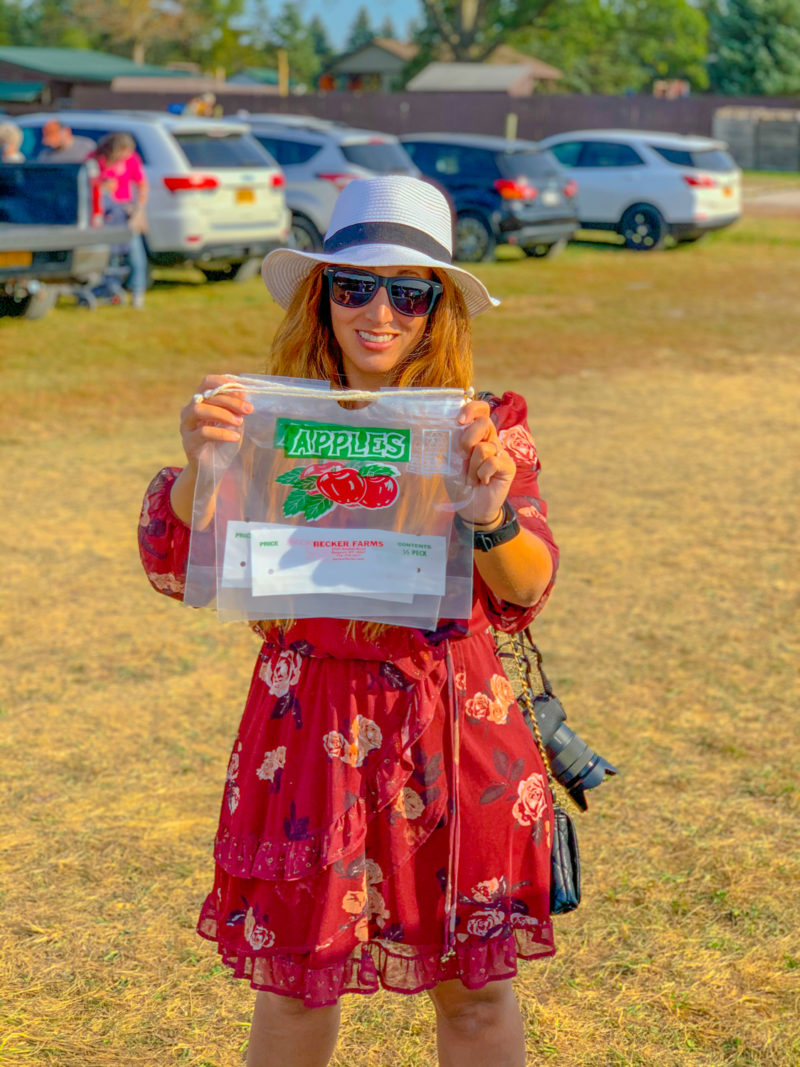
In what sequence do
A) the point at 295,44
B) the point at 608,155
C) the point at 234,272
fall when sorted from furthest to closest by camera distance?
the point at 295,44
the point at 608,155
the point at 234,272

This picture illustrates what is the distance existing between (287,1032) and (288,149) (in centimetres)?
→ 1574

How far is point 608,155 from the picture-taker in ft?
66.2

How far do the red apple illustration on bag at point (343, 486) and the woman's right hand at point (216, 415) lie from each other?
6.3 inches

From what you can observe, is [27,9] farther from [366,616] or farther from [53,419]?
[366,616]

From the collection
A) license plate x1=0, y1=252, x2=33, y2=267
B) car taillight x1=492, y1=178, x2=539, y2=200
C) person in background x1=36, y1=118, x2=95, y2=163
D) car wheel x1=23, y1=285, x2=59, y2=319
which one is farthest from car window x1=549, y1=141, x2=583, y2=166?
license plate x1=0, y1=252, x2=33, y2=267

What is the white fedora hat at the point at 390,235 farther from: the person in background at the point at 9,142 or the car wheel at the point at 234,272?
the car wheel at the point at 234,272

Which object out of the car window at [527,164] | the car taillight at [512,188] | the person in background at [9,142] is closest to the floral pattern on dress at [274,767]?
the person in background at [9,142]

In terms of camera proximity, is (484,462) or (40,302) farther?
(40,302)

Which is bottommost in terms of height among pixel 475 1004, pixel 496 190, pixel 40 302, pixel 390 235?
pixel 40 302

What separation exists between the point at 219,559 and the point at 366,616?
259 millimetres

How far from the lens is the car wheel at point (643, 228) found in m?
19.7

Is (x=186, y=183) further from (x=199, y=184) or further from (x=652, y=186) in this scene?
(x=652, y=186)

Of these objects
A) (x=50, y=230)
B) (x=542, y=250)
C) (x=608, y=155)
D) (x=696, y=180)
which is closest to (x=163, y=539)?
(x=50, y=230)

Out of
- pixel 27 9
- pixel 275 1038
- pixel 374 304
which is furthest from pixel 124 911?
pixel 27 9
